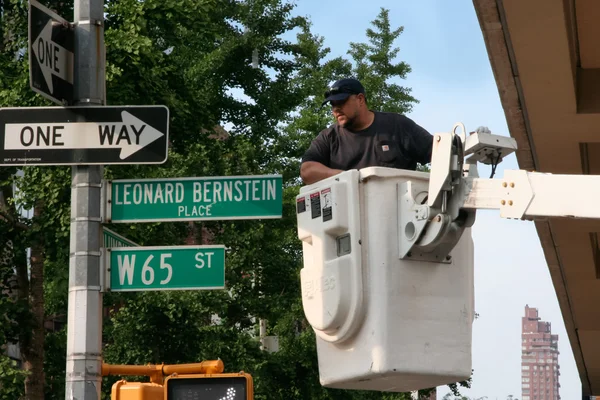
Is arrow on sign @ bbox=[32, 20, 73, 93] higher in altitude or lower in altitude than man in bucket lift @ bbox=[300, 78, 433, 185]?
higher

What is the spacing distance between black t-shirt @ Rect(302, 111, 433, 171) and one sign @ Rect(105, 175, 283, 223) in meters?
1.96

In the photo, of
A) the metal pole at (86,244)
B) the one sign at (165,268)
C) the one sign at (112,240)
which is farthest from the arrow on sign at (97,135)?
the one sign at (165,268)

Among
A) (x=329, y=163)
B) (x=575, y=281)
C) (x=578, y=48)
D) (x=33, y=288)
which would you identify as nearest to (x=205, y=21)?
(x=33, y=288)

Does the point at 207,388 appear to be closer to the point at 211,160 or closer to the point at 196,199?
the point at 196,199

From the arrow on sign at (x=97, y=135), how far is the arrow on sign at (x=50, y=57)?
276 mm

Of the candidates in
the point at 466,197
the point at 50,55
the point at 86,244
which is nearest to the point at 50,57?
the point at 50,55

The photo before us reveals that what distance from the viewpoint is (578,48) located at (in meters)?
12.0

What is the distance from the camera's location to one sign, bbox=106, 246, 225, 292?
750 cm

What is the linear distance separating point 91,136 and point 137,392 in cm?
223

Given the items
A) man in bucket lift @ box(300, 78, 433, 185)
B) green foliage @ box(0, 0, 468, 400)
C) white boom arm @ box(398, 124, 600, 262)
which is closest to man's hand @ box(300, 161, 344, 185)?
man in bucket lift @ box(300, 78, 433, 185)

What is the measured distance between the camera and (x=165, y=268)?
7.57 metres

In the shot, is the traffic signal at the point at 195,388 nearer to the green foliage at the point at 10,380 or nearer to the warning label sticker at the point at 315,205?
the warning label sticker at the point at 315,205

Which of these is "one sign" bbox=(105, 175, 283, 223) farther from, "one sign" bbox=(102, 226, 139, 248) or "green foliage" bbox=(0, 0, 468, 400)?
"green foliage" bbox=(0, 0, 468, 400)

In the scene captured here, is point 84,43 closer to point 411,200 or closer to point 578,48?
point 411,200
